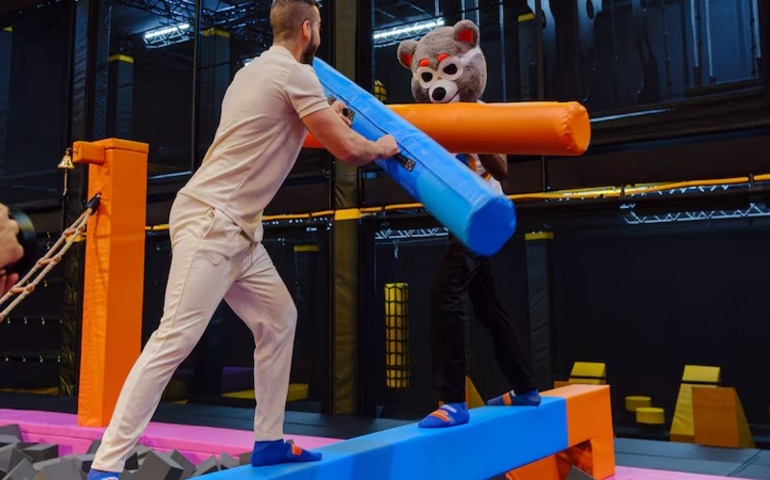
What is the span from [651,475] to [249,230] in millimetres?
1964

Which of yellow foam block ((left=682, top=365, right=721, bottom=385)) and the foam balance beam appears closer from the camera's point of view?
the foam balance beam

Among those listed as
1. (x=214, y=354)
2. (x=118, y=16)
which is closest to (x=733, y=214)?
(x=214, y=354)

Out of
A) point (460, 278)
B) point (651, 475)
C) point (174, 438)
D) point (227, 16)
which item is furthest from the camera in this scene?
point (227, 16)

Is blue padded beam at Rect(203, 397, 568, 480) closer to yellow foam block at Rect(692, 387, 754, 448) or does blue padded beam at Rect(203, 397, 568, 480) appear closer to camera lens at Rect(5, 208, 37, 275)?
camera lens at Rect(5, 208, 37, 275)

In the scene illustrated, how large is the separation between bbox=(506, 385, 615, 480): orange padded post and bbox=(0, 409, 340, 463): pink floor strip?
38.4 inches

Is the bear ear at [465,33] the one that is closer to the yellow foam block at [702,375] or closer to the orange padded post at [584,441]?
the orange padded post at [584,441]

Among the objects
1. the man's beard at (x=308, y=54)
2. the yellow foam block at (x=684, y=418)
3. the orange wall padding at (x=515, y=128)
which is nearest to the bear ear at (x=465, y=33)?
the orange wall padding at (x=515, y=128)

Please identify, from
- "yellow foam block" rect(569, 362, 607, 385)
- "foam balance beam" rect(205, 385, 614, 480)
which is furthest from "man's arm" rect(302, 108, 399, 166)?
"yellow foam block" rect(569, 362, 607, 385)

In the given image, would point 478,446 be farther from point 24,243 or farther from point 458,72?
point 24,243

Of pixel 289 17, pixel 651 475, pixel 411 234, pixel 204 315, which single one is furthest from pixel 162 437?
pixel 411 234

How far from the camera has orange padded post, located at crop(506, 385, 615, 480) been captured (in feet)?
9.50

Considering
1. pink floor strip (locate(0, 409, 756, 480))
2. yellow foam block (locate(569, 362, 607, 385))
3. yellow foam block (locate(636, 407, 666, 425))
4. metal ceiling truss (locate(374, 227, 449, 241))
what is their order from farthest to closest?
metal ceiling truss (locate(374, 227, 449, 241)), yellow foam block (locate(636, 407, 666, 425)), yellow foam block (locate(569, 362, 607, 385)), pink floor strip (locate(0, 409, 756, 480))

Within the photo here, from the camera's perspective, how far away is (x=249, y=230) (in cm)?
185

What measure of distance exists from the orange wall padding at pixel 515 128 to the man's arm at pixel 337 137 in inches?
22.9
